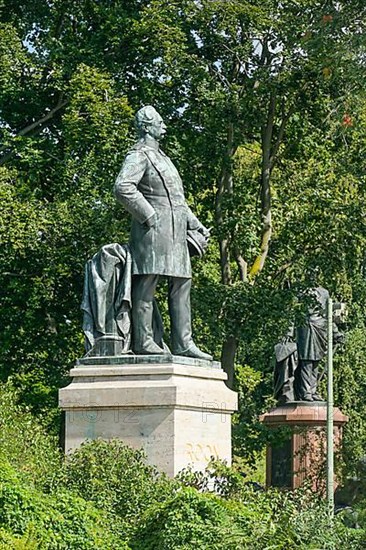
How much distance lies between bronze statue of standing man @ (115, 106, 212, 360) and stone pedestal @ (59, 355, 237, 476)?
0.47 meters

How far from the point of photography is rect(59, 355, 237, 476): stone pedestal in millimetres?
14578

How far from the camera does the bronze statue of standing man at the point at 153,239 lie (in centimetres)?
1534

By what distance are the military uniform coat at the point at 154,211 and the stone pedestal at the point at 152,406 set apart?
1074mm

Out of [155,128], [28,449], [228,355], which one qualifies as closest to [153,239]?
[155,128]

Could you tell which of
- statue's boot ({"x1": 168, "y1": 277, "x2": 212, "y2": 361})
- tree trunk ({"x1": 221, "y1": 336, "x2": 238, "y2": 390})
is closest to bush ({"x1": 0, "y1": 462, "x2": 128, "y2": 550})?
statue's boot ({"x1": 168, "y1": 277, "x2": 212, "y2": 361})

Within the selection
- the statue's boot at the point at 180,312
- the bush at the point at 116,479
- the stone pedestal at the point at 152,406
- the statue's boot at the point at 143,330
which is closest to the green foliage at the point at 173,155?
the statue's boot at the point at 180,312

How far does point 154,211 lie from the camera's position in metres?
15.5

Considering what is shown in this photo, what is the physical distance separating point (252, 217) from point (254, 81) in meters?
2.36

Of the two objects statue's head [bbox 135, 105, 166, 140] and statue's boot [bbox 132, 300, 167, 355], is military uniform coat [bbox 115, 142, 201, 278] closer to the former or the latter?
statue's head [bbox 135, 105, 166, 140]

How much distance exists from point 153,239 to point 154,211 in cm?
Result: 29

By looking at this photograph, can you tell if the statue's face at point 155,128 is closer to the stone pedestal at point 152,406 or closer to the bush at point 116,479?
the stone pedestal at point 152,406

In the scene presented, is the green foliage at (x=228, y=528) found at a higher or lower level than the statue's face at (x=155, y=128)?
lower

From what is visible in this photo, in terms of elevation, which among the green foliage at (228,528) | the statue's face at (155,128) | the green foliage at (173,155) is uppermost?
the green foliage at (173,155)

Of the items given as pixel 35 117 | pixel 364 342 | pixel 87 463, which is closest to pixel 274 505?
pixel 87 463
